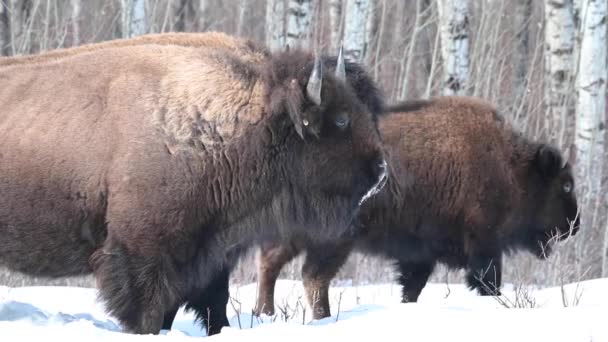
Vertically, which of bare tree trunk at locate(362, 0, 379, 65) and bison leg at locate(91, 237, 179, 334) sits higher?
bare tree trunk at locate(362, 0, 379, 65)

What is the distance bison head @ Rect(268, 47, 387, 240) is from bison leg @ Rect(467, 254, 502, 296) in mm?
2987

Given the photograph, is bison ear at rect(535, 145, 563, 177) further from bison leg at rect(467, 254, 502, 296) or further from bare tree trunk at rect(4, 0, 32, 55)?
bare tree trunk at rect(4, 0, 32, 55)

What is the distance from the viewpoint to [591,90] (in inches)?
547

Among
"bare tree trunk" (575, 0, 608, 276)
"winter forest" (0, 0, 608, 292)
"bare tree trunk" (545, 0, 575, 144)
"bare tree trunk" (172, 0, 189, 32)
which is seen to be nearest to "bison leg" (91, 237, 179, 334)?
"winter forest" (0, 0, 608, 292)

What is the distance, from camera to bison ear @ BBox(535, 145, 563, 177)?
9273 mm

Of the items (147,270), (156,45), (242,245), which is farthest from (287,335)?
(156,45)

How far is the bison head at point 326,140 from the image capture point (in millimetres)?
6035

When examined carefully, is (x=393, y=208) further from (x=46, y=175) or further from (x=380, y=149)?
Result: (x=46, y=175)

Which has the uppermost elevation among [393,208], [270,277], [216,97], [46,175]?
[216,97]

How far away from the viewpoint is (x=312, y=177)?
20.3ft

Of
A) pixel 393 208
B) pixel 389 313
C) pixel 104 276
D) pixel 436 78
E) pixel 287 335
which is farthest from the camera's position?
pixel 436 78

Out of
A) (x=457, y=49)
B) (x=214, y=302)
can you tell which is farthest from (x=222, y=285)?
(x=457, y=49)

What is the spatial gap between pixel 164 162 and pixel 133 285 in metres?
0.67

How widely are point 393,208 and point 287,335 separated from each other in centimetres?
377
